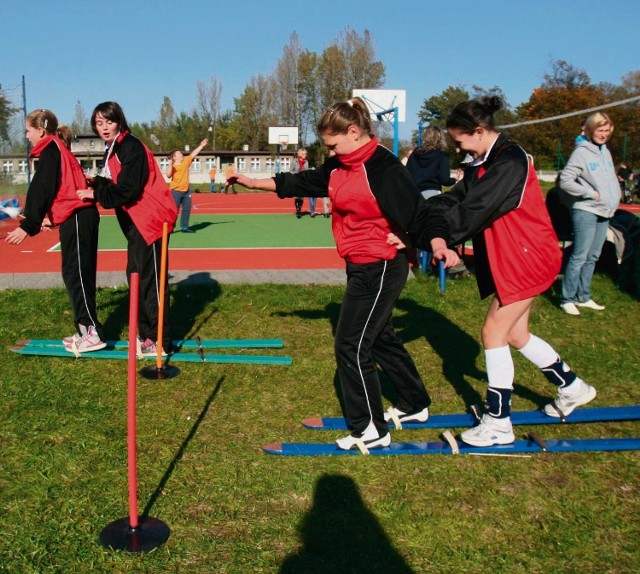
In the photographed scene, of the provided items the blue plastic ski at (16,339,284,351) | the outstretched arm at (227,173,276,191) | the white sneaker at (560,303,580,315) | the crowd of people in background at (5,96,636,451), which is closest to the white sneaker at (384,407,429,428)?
the crowd of people in background at (5,96,636,451)

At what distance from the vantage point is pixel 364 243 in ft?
14.1

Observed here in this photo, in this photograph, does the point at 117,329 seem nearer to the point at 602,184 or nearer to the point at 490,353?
the point at 490,353

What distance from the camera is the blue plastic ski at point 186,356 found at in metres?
6.23

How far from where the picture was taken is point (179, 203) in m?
16.8

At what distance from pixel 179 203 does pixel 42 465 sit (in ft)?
42.7

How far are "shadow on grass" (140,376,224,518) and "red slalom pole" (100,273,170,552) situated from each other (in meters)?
0.15

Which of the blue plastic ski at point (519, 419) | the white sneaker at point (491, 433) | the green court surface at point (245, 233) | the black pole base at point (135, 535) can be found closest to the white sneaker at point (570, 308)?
the blue plastic ski at point (519, 419)

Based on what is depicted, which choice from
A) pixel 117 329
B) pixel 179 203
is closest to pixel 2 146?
pixel 179 203

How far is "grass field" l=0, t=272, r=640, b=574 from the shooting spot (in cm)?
332

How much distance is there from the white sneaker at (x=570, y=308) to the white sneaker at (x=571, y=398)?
11.1 feet

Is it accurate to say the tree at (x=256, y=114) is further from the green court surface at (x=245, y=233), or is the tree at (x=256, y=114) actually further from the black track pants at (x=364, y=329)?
the black track pants at (x=364, y=329)

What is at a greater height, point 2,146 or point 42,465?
point 2,146

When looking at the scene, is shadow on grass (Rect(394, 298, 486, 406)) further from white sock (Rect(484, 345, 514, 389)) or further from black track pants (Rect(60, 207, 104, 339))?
black track pants (Rect(60, 207, 104, 339))

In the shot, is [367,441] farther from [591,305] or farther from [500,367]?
[591,305]
